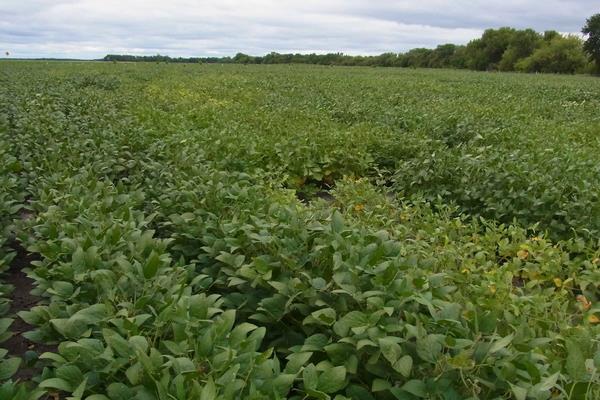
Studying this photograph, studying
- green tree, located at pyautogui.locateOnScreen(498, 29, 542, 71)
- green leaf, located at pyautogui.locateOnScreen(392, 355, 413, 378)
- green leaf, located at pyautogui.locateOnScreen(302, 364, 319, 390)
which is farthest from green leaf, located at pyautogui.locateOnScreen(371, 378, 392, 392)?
green tree, located at pyautogui.locateOnScreen(498, 29, 542, 71)

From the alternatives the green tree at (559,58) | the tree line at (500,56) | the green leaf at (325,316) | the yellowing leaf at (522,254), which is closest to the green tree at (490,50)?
the tree line at (500,56)

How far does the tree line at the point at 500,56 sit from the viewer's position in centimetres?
5622

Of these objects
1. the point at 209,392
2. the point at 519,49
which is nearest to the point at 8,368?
the point at 209,392

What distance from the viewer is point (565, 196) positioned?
172 inches

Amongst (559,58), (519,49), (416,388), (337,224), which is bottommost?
(416,388)

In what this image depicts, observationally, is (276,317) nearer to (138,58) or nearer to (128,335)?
(128,335)

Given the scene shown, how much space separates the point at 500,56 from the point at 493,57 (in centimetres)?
99

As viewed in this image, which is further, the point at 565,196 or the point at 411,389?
the point at 565,196

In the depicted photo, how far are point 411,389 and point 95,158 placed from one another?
156 inches

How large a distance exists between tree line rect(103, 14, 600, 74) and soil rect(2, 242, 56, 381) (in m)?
56.1

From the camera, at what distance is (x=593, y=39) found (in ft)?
176

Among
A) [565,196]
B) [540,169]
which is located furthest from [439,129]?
[565,196]

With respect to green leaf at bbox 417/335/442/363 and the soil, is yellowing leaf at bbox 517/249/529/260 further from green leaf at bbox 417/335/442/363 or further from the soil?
the soil

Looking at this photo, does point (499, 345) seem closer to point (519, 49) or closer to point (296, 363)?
point (296, 363)
